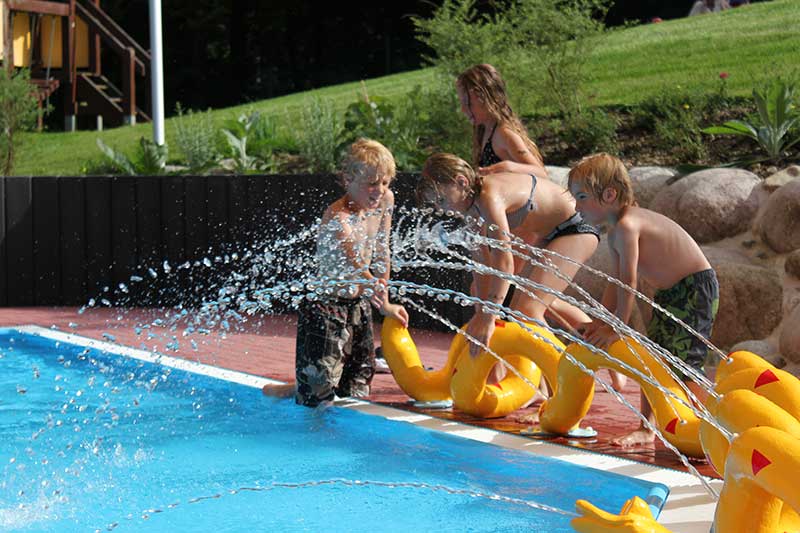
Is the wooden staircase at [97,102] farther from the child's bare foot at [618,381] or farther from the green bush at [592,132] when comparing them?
the child's bare foot at [618,381]

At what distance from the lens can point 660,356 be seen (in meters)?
4.75

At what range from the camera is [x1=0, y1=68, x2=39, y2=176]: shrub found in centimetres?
1294

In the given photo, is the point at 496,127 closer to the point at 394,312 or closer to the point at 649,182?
the point at 394,312

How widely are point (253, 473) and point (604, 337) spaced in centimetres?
178

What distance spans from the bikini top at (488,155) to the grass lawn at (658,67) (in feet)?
18.2

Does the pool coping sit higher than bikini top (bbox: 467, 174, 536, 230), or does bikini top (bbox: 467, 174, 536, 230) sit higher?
bikini top (bbox: 467, 174, 536, 230)

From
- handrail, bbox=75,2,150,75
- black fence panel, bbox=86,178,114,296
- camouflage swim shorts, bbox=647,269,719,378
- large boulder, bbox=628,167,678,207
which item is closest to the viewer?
camouflage swim shorts, bbox=647,269,719,378

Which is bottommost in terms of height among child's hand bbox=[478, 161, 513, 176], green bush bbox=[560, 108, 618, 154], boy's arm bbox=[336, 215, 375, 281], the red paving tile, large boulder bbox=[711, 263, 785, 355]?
the red paving tile

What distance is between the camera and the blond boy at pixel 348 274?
18.8ft

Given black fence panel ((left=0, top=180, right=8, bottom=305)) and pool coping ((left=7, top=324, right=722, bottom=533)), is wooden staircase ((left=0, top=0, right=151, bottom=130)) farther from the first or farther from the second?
pool coping ((left=7, top=324, right=722, bottom=533))

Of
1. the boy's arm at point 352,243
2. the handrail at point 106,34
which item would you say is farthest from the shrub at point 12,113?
the boy's arm at point 352,243

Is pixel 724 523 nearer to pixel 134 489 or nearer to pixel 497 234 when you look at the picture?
pixel 497 234

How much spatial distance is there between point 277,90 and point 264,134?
677 inches

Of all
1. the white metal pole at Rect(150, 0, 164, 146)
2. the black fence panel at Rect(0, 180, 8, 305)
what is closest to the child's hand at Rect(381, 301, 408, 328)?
the black fence panel at Rect(0, 180, 8, 305)
